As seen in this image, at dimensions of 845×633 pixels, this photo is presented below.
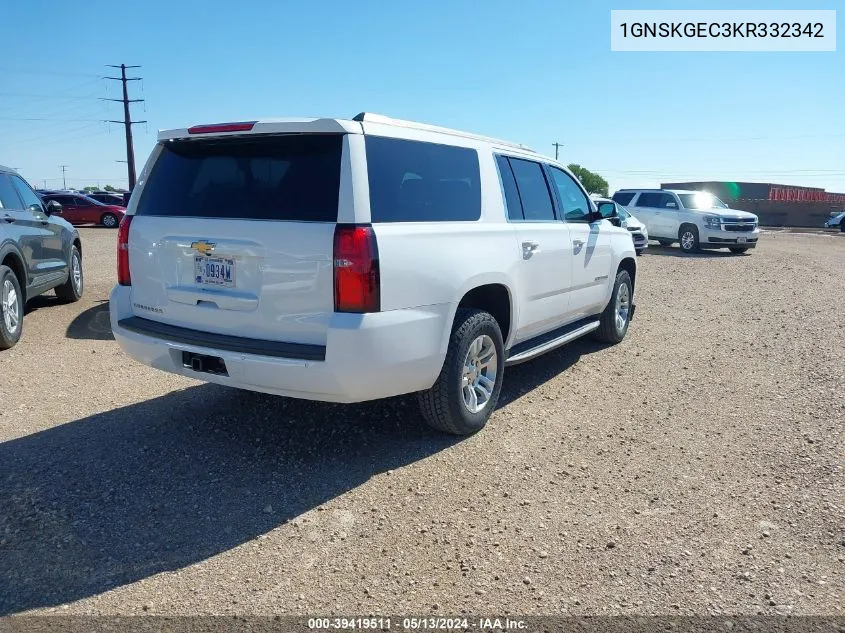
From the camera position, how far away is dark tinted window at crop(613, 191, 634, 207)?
75.5ft

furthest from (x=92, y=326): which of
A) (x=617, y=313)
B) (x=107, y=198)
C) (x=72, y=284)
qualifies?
(x=107, y=198)

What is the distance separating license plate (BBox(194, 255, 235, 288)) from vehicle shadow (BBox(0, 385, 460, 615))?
111cm

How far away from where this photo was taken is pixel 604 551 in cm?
328

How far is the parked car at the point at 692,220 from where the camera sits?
1983 cm

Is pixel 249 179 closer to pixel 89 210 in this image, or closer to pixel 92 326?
pixel 92 326

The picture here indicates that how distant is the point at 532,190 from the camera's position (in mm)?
5645

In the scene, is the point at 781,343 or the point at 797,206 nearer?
the point at 781,343

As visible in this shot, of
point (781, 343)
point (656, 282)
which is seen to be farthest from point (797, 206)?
point (781, 343)

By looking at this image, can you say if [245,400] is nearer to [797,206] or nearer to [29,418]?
[29,418]

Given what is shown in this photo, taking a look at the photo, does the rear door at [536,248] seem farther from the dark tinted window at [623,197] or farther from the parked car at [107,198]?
the parked car at [107,198]

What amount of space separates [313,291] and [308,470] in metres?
1.14

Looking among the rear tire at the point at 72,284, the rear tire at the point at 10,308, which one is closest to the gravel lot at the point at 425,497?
the rear tire at the point at 10,308

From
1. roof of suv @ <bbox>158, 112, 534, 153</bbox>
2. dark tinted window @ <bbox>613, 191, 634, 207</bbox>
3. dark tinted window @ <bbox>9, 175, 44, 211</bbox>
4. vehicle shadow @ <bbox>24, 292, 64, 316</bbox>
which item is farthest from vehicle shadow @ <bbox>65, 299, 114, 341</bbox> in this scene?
dark tinted window @ <bbox>613, 191, 634, 207</bbox>

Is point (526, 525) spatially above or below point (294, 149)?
below
